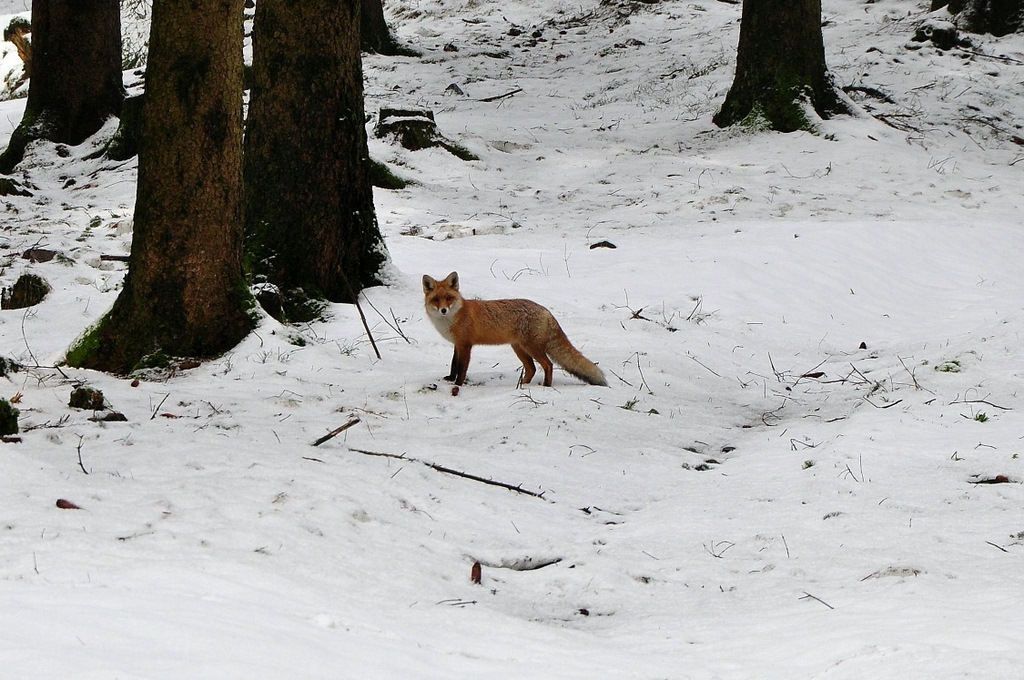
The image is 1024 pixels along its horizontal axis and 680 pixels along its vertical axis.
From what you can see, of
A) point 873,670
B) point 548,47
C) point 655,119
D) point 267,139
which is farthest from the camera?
point 548,47

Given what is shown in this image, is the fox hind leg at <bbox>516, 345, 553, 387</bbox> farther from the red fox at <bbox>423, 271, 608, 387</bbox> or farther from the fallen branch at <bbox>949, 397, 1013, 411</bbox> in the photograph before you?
the fallen branch at <bbox>949, 397, 1013, 411</bbox>

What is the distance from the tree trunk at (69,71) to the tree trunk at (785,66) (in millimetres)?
10436

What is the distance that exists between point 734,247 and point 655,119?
24.8 feet

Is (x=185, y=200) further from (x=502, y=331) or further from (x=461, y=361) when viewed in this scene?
(x=502, y=331)

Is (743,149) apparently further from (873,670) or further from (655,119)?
(873,670)

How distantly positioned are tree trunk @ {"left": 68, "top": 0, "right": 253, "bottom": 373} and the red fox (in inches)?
60.6

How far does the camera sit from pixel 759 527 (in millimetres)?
4547

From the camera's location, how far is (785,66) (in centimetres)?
1513

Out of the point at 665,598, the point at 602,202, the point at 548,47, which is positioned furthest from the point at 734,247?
the point at 548,47

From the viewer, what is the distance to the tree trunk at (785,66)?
15.0 metres

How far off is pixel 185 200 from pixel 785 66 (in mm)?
11565

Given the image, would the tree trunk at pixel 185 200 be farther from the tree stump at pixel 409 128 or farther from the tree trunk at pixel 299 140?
the tree stump at pixel 409 128

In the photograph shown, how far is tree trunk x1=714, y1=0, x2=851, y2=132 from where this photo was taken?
14984mm

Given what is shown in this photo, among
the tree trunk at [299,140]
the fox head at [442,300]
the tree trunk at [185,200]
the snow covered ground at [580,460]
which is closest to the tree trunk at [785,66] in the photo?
the snow covered ground at [580,460]
